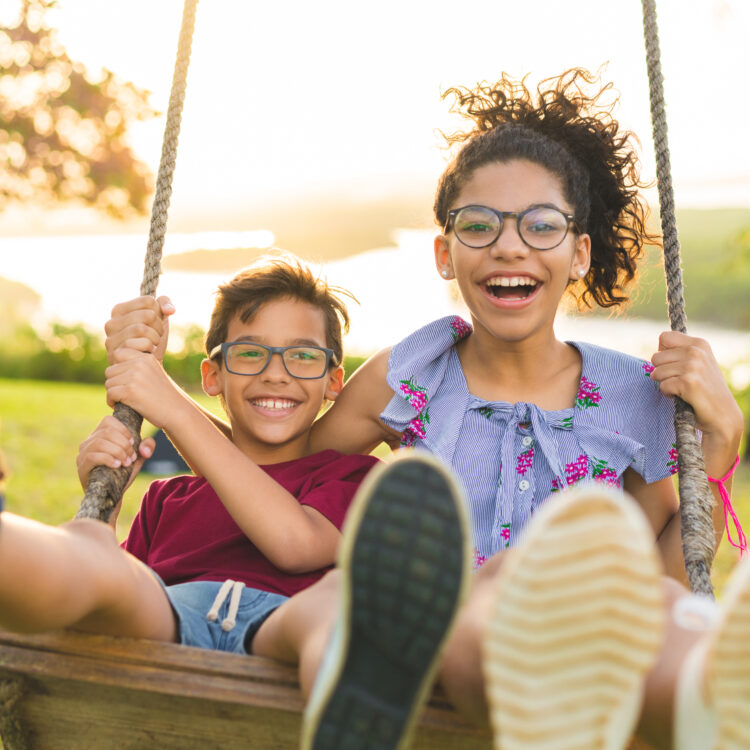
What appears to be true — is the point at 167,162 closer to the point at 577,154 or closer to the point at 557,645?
the point at 577,154

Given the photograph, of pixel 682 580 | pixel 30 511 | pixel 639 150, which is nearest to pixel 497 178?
pixel 639 150

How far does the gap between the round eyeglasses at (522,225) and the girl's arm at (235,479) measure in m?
0.69

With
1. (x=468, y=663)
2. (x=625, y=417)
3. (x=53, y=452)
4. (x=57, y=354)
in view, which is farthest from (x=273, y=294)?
(x=57, y=354)

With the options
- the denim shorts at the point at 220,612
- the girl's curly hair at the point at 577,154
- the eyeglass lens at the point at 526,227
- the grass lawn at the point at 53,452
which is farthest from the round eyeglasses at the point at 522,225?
→ the grass lawn at the point at 53,452

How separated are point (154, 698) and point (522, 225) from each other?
1.20 metres

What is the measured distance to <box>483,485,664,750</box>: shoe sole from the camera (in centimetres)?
90

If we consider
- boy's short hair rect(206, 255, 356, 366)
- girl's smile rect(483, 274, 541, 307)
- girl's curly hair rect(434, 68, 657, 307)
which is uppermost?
girl's curly hair rect(434, 68, 657, 307)

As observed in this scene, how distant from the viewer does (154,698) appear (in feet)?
4.32

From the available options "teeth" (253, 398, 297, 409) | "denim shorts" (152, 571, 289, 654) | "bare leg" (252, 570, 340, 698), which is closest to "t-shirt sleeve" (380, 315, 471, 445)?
"teeth" (253, 398, 297, 409)

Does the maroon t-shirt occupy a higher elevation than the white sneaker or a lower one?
lower

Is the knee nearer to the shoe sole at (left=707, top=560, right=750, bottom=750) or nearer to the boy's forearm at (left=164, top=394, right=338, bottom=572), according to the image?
the boy's forearm at (left=164, top=394, right=338, bottom=572)

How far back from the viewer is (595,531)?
899mm

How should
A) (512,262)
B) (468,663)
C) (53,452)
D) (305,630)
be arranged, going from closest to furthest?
(468,663)
(305,630)
(512,262)
(53,452)

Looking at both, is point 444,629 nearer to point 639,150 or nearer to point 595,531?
point 595,531
